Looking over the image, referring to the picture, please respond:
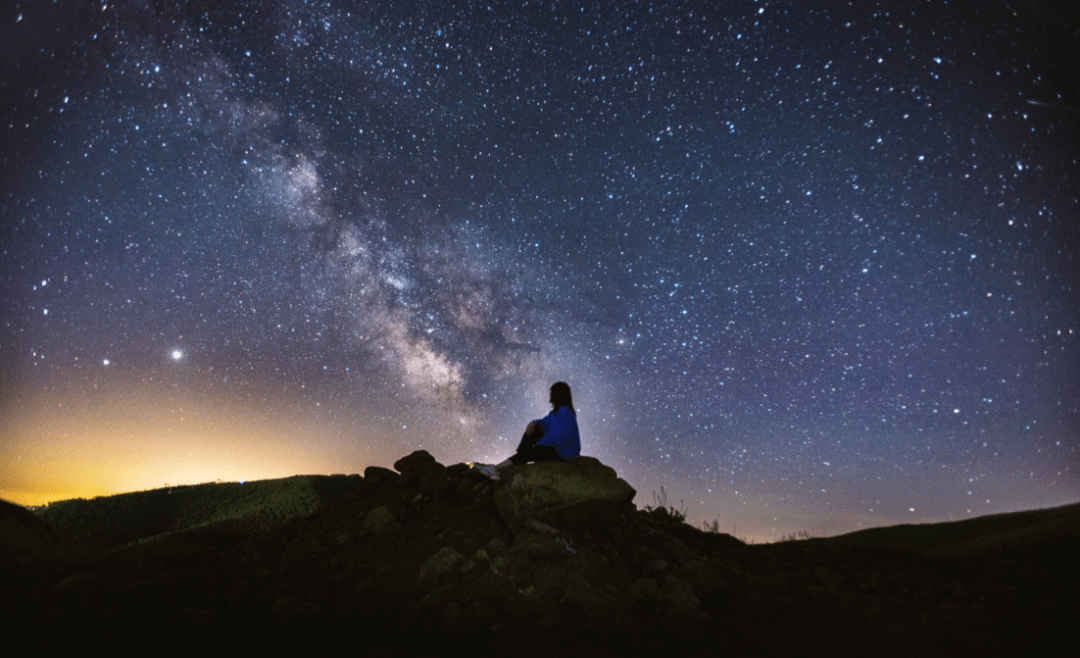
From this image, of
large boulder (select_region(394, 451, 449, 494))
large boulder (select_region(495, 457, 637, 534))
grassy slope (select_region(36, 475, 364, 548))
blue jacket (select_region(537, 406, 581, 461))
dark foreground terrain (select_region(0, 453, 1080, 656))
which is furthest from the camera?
large boulder (select_region(394, 451, 449, 494))

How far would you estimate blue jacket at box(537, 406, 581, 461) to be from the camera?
6.41 meters

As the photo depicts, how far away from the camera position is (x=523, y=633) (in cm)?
369

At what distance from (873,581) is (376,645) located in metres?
6.04

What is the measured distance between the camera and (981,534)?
731 cm

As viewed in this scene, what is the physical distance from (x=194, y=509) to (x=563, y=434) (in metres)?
5.91

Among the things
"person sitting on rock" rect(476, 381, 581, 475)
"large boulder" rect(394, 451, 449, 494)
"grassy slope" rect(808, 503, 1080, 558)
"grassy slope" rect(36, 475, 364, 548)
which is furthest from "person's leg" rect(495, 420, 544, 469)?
"grassy slope" rect(808, 503, 1080, 558)

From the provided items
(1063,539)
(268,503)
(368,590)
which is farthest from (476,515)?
(1063,539)

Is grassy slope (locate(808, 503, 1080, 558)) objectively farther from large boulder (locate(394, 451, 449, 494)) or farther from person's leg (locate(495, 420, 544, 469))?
large boulder (locate(394, 451, 449, 494))

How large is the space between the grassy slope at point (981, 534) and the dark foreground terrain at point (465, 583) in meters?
0.06

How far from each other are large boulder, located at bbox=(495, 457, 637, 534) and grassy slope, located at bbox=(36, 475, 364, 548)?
118 inches

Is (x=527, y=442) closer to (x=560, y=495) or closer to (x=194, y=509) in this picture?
(x=560, y=495)

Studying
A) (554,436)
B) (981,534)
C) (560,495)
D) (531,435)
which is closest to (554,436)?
(554,436)

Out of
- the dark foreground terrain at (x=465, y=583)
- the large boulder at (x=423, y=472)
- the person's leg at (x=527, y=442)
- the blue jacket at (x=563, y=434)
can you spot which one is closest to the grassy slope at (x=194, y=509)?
the dark foreground terrain at (x=465, y=583)

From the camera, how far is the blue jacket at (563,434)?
6406 millimetres
